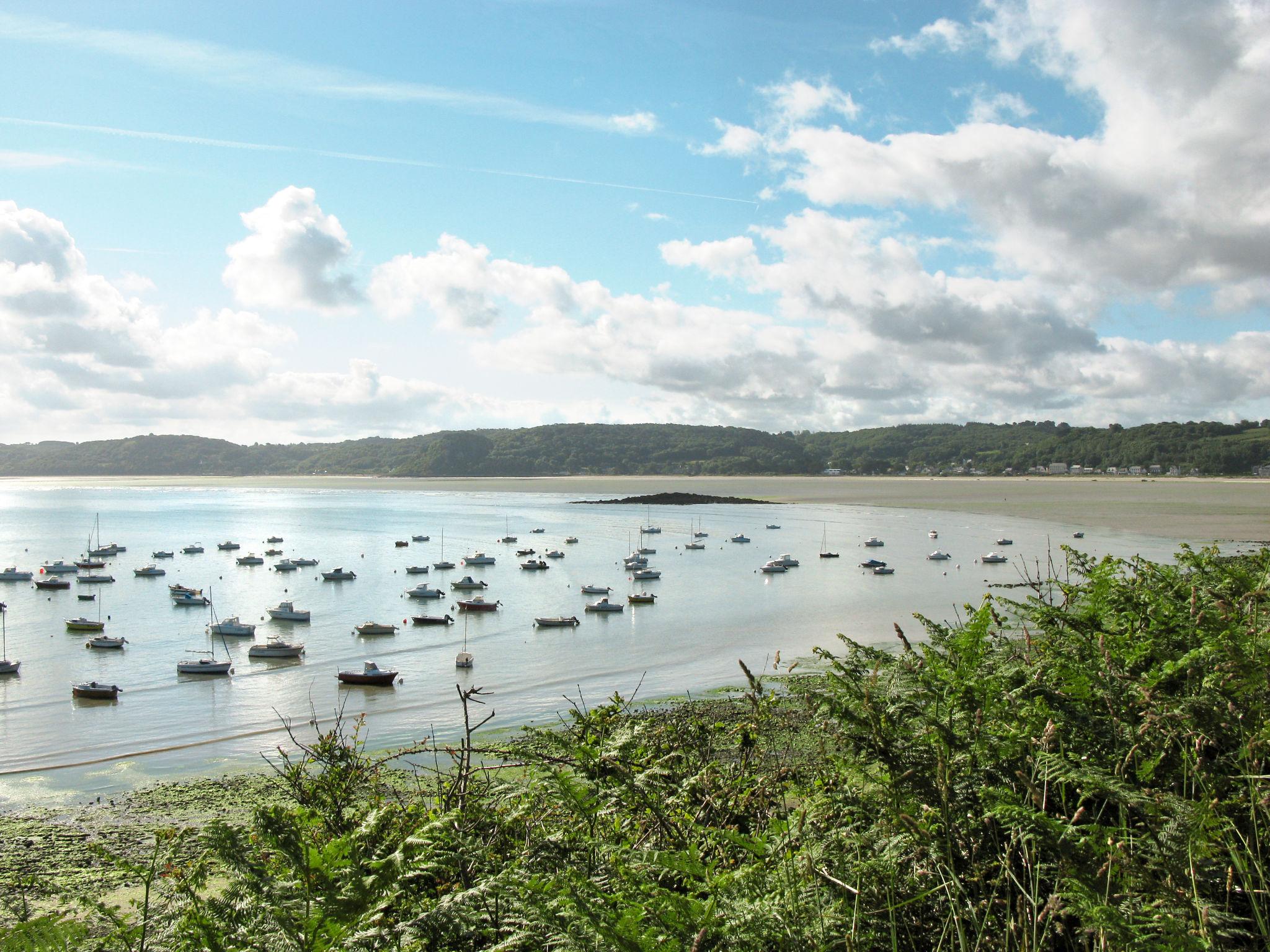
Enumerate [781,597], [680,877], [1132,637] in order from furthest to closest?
1. [781,597]
2. [1132,637]
3. [680,877]

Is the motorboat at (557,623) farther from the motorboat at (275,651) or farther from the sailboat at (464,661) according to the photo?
the motorboat at (275,651)

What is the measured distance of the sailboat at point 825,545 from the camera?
60.9 metres

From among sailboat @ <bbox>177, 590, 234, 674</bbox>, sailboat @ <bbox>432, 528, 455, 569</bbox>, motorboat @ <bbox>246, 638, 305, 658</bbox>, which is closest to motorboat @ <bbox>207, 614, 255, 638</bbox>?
motorboat @ <bbox>246, 638, 305, 658</bbox>

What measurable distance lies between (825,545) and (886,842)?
67.2m

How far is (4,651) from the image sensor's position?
33219 mm

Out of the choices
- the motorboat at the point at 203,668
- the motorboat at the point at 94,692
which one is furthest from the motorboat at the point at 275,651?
the motorboat at the point at 94,692

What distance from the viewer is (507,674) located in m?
27.9

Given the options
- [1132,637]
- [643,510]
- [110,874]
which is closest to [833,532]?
[643,510]

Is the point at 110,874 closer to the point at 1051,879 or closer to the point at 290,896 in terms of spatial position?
the point at 290,896

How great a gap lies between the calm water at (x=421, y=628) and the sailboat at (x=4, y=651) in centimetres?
31

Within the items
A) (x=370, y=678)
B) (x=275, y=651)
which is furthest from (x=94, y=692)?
(x=370, y=678)

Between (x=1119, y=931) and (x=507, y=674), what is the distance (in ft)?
88.5

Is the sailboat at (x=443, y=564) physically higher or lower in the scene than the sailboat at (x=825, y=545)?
lower

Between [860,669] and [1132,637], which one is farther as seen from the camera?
[1132,637]
